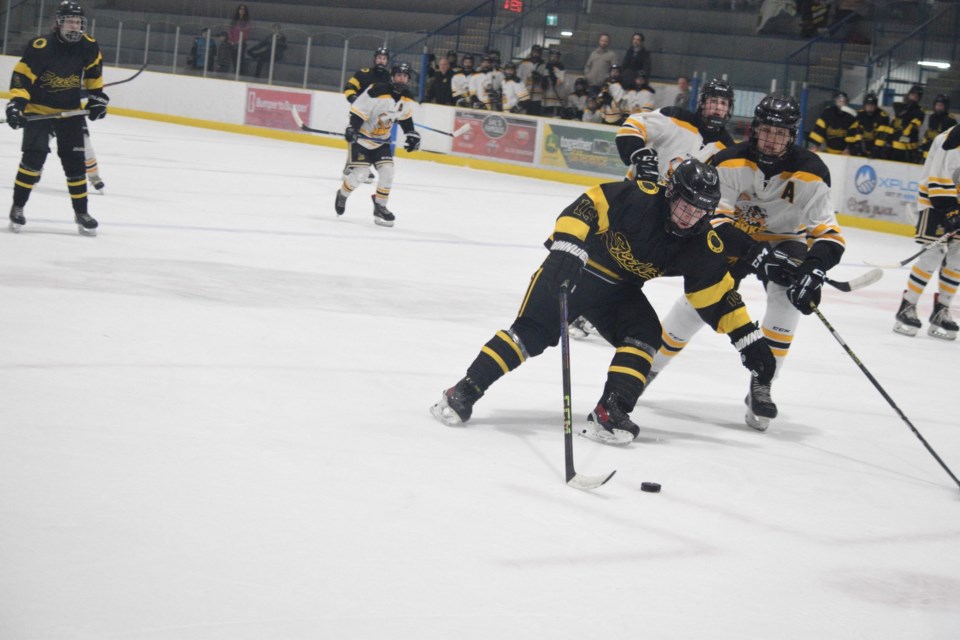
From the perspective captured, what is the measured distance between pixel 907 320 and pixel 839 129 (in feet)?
24.0

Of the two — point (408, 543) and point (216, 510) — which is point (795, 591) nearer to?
point (408, 543)

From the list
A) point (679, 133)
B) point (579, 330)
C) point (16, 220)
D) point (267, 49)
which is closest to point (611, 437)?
point (579, 330)

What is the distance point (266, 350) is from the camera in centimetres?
452

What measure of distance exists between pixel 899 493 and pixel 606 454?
3.00 feet

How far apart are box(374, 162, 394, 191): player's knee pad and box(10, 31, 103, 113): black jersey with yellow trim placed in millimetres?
2941

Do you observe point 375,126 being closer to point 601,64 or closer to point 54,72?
point 54,72

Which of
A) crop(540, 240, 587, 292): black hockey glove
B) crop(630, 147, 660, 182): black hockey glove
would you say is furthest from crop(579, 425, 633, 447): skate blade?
crop(630, 147, 660, 182): black hockey glove

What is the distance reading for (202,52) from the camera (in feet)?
63.4

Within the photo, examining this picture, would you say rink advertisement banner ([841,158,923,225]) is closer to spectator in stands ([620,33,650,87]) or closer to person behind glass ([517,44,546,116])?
spectator in stands ([620,33,650,87])

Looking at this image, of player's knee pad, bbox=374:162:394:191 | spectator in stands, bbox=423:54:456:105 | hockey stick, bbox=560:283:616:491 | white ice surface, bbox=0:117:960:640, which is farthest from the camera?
spectator in stands, bbox=423:54:456:105

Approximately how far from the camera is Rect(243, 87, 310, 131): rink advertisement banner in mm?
18391

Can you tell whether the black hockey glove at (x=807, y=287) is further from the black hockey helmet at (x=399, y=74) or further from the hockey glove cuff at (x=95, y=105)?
the black hockey helmet at (x=399, y=74)

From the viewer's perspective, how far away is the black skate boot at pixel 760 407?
418 cm

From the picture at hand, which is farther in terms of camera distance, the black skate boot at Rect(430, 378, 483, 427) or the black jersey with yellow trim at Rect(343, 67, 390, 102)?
the black jersey with yellow trim at Rect(343, 67, 390, 102)
